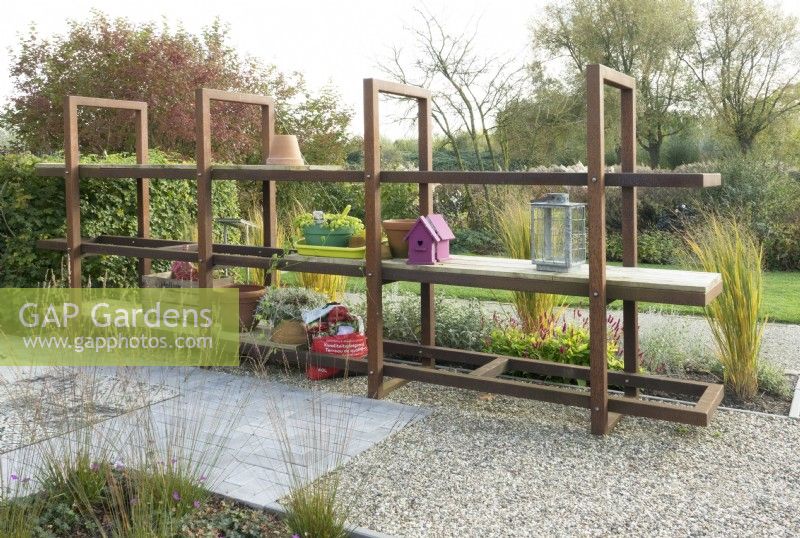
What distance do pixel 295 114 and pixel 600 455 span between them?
12.7 meters

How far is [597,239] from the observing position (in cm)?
411

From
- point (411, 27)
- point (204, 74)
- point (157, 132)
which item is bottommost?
point (157, 132)

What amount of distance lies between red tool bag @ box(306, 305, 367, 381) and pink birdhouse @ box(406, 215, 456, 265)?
2.60 ft

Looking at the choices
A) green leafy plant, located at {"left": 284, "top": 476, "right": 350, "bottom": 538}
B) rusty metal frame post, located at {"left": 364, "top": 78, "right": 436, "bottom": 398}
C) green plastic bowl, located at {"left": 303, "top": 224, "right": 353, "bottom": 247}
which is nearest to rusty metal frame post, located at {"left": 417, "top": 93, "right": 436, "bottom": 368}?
rusty metal frame post, located at {"left": 364, "top": 78, "right": 436, "bottom": 398}

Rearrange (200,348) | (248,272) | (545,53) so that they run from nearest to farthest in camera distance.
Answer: (200,348) < (248,272) < (545,53)

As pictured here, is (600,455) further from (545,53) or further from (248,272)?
Result: (545,53)

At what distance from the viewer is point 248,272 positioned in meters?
6.90

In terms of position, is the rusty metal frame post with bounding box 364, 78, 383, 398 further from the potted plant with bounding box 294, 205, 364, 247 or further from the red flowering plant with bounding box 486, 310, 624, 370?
the red flowering plant with bounding box 486, 310, 624, 370

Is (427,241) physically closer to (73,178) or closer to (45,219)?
(73,178)

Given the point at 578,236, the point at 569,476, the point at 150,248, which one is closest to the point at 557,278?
the point at 578,236

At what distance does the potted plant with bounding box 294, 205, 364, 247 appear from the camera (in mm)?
5289

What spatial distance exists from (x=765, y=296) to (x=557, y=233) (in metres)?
5.97

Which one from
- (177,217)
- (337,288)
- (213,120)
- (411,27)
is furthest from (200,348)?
(411,27)

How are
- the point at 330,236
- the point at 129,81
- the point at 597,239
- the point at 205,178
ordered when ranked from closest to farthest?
the point at 597,239, the point at 330,236, the point at 205,178, the point at 129,81
